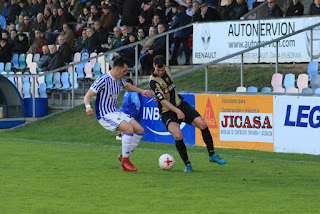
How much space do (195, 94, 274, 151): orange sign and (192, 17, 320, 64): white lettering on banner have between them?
125 inches

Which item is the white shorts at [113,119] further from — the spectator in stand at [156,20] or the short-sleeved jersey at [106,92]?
the spectator in stand at [156,20]

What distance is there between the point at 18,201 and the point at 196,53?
13326mm

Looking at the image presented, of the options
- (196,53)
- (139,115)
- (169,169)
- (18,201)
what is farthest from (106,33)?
(18,201)

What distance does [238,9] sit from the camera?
71.0 ft

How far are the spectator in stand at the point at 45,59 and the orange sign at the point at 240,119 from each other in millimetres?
10725

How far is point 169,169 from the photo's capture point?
481 inches

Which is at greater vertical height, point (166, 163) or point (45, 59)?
point (45, 59)

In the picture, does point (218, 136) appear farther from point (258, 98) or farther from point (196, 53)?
point (196, 53)

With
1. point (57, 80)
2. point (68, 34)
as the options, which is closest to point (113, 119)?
point (57, 80)

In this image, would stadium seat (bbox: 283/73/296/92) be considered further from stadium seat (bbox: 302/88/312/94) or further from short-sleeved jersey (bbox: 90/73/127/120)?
short-sleeved jersey (bbox: 90/73/127/120)

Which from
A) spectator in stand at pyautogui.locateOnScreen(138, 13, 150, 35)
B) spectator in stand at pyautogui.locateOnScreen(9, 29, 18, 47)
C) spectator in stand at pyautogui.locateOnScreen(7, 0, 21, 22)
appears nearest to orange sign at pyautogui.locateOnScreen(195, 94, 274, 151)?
spectator in stand at pyautogui.locateOnScreen(138, 13, 150, 35)

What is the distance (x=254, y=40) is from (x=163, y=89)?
8486mm

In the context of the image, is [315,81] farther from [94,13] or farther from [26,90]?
[94,13]

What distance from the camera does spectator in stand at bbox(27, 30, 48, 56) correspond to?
1108 inches
